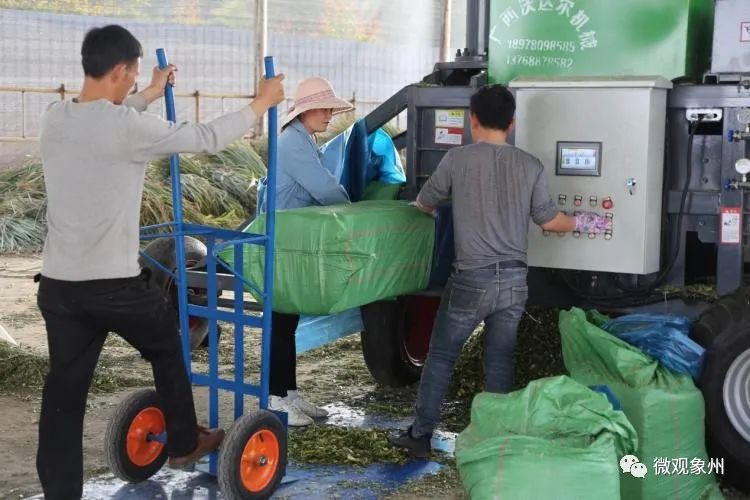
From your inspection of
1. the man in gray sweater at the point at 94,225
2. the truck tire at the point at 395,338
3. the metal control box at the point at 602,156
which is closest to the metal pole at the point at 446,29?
the truck tire at the point at 395,338

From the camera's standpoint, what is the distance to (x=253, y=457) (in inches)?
173

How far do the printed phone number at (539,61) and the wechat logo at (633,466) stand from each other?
1955 millimetres

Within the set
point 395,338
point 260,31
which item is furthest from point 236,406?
point 260,31

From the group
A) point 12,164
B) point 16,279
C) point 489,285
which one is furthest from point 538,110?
point 12,164

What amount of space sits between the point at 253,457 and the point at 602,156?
2.03 m

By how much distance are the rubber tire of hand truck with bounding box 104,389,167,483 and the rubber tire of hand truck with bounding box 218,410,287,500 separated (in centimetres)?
34

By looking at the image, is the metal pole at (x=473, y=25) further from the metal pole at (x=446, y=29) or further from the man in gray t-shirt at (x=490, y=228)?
the metal pole at (x=446, y=29)

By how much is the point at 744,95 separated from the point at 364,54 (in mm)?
11642

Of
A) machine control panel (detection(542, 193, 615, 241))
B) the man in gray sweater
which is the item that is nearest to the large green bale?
machine control panel (detection(542, 193, 615, 241))

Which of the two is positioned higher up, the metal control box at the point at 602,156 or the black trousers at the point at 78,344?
the metal control box at the point at 602,156

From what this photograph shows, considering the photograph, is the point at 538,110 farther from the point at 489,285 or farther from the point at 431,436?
the point at 431,436

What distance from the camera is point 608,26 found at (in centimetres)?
521

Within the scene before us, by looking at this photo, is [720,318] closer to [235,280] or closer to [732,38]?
[732,38]

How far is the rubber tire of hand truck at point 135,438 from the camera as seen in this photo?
449cm
